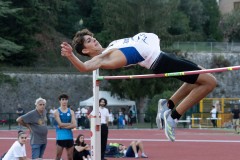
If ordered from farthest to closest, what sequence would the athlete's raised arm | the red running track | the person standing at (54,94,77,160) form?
the red running track → the person standing at (54,94,77,160) → the athlete's raised arm

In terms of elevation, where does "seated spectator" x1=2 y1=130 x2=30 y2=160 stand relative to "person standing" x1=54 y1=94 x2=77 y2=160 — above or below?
below

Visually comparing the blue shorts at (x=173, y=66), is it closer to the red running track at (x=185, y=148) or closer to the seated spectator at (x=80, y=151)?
the seated spectator at (x=80, y=151)

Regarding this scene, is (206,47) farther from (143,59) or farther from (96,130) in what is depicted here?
(143,59)

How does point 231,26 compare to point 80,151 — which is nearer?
point 80,151

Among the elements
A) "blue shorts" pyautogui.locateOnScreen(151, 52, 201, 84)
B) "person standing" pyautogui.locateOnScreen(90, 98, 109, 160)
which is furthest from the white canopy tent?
"blue shorts" pyautogui.locateOnScreen(151, 52, 201, 84)

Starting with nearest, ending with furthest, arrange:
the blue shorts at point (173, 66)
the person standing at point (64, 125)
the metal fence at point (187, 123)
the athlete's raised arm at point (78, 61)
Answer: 1. the athlete's raised arm at point (78, 61)
2. the blue shorts at point (173, 66)
3. the person standing at point (64, 125)
4. the metal fence at point (187, 123)

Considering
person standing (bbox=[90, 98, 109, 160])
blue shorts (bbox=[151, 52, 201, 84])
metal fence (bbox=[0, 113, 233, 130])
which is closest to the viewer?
blue shorts (bbox=[151, 52, 201, 84])

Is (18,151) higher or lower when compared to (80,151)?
higher

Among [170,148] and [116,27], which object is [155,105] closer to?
[116,27]

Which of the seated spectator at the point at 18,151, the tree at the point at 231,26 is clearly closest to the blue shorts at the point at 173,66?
the seated spectator at the point at 18,151

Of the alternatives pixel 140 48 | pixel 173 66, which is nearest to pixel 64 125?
pixel 173 66

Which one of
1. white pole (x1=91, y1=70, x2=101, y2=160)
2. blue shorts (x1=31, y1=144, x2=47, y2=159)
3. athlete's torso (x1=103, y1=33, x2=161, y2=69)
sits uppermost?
athlete's torso (x1=103, y1=33, x2=161, y2=69)

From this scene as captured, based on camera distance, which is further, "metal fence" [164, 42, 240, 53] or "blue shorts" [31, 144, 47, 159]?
"metal fence" [164, 42, 240, 53]

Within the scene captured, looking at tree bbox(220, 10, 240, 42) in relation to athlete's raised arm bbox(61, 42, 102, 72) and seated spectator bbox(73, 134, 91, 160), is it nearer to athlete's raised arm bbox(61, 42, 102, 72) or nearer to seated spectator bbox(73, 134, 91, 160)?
seated spectator bbox(73, 134, 91, 160)
